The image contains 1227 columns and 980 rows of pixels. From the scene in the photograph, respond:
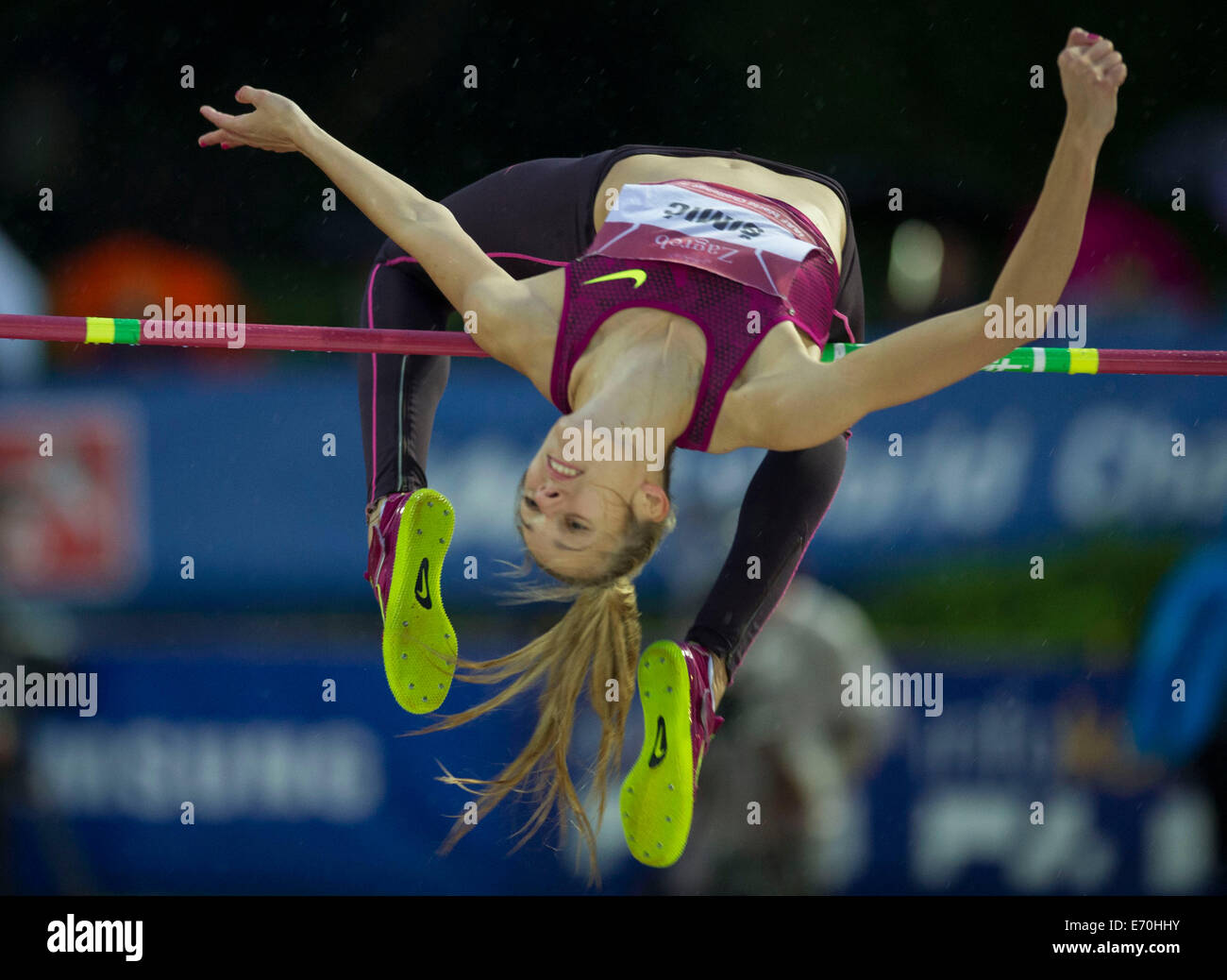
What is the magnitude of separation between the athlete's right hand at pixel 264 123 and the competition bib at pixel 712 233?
0.56 m

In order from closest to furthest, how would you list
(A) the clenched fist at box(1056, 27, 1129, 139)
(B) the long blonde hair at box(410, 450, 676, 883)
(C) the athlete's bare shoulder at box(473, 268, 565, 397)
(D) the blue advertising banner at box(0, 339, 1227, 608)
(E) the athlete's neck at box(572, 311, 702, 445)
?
(A) the clenched fist at box(1056, 27, 1129, 139) < (E) the athlete's neck at box(572, 311, 702, 445) < (C) the athlete's bare shoulder at box(473, 268, 565, 397) < (B) the long blonde hair at box(410, 450, 676, 883) < (D) the blue advertising banner at box(0, 339, 1227, 608)

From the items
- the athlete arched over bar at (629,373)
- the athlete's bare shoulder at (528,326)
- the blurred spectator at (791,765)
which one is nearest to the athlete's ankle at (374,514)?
the athlete arched over bar at (629,373)

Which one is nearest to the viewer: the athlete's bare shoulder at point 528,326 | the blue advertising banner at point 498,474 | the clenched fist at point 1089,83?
the clenched fist at point 1089,83

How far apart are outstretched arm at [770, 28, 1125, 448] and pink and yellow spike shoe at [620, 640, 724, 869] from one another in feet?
2.05

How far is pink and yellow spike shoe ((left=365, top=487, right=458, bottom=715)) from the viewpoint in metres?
2.42

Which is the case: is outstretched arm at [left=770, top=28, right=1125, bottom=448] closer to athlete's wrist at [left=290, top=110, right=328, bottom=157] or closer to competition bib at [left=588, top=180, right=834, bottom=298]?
competition bib at [left=588, top=180, right=834, bottom=298]

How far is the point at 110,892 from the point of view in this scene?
13.3ft

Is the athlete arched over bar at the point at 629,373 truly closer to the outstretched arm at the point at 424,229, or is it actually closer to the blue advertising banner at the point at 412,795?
the outstretched arm at the point at 424,229

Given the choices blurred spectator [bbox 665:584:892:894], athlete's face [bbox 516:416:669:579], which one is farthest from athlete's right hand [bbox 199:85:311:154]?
blurred spectator [bbox 665:584:892:894]

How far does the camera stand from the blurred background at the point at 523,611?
4047 millimetres

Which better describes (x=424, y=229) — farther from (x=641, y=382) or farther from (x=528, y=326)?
(x=641, y=382)

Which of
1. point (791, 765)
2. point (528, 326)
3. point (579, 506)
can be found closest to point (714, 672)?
point (579, 506)

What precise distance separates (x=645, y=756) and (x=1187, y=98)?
3167mm

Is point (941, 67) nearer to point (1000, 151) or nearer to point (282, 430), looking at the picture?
point (1000, 151)
